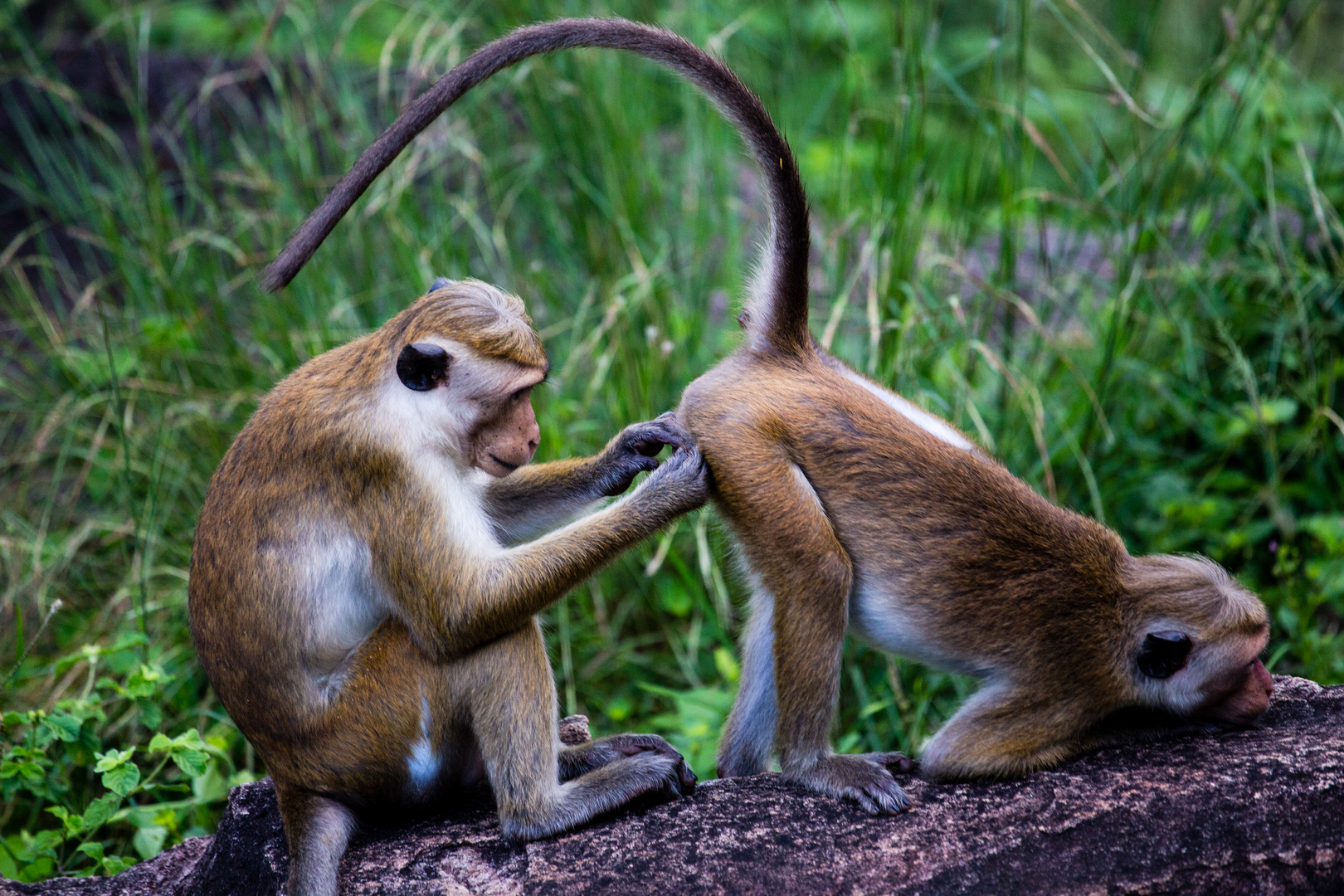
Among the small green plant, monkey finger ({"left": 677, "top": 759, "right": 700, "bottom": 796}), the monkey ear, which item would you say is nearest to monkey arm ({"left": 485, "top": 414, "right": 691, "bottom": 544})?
the monkey ear

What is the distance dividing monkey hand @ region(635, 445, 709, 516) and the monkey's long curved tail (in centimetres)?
56

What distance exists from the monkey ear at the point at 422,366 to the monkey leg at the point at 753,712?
1.18m

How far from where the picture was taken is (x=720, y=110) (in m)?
3.65

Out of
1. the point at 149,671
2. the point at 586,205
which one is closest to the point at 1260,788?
the point at 149,671

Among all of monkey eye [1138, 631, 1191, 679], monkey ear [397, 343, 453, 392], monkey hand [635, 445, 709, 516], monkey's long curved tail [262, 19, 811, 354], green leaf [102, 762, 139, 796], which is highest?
monkey's long curved tail [262, 19, 811, 354]

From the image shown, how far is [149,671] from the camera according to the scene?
4.11 metres

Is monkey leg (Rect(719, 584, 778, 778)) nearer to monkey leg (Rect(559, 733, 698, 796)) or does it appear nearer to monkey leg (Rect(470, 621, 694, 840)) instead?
monkey leg (Rect(559, 733, 698, 796))

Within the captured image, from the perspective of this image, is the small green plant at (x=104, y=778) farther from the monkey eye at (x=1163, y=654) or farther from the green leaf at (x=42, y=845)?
the monkey eye at (x=1163, y=654)

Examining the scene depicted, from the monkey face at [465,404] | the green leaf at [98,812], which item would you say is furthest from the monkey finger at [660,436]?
the green leaf at [98,812]

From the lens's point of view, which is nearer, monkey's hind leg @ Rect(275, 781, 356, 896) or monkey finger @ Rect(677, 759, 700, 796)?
monkey's hind leg @ Rect(275, 781, 356, 896)

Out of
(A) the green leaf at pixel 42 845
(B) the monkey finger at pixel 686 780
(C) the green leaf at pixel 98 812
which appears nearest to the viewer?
(B) the monkey finger at pixel 686 780

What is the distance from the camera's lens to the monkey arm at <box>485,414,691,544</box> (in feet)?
12.3

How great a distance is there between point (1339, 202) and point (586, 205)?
4112 mm

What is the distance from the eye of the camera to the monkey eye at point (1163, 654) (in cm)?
335
